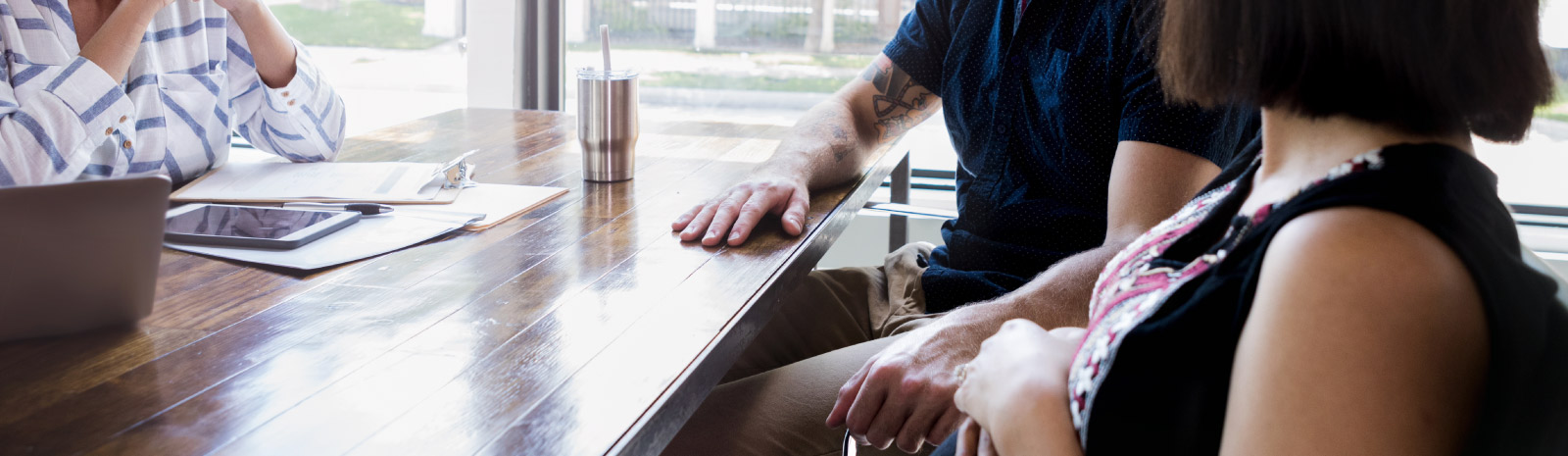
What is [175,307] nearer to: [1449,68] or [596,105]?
[596,105]

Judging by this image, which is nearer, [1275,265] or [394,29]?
[1275,265]

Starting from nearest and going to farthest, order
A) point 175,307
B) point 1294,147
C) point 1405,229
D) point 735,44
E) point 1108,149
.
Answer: point 1405,229 < point 1294,147 < point 175,307 < point 1108,149 < point 735,44

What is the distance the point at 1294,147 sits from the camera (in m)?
0.75

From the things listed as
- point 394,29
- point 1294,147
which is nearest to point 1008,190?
point 1294,147

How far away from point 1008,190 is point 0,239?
4.11 ft

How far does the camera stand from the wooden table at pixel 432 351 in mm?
713

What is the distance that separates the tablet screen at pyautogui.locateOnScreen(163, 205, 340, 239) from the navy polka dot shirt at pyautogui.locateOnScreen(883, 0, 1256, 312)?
0.88 meters

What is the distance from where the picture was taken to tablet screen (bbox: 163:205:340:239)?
3.99ft

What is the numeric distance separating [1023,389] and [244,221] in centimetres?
95

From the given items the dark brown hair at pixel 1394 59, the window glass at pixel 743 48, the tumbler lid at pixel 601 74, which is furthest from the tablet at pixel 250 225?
the window glass at pixel 743 48

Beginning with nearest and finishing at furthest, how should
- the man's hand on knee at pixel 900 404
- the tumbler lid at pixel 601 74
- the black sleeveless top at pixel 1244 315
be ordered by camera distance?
the black sleeveless top at pixel 1244 315 < the man's hand on knee at pixel 900 404 < the tumbler lid at pixel 601 74

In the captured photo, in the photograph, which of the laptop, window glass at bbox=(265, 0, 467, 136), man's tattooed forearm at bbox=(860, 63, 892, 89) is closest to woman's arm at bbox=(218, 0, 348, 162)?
the laptop

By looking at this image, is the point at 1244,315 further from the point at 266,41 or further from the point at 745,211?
the point at 266,41

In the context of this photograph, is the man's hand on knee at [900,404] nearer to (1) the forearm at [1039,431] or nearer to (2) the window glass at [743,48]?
(1) the forearm at [1039,431]
